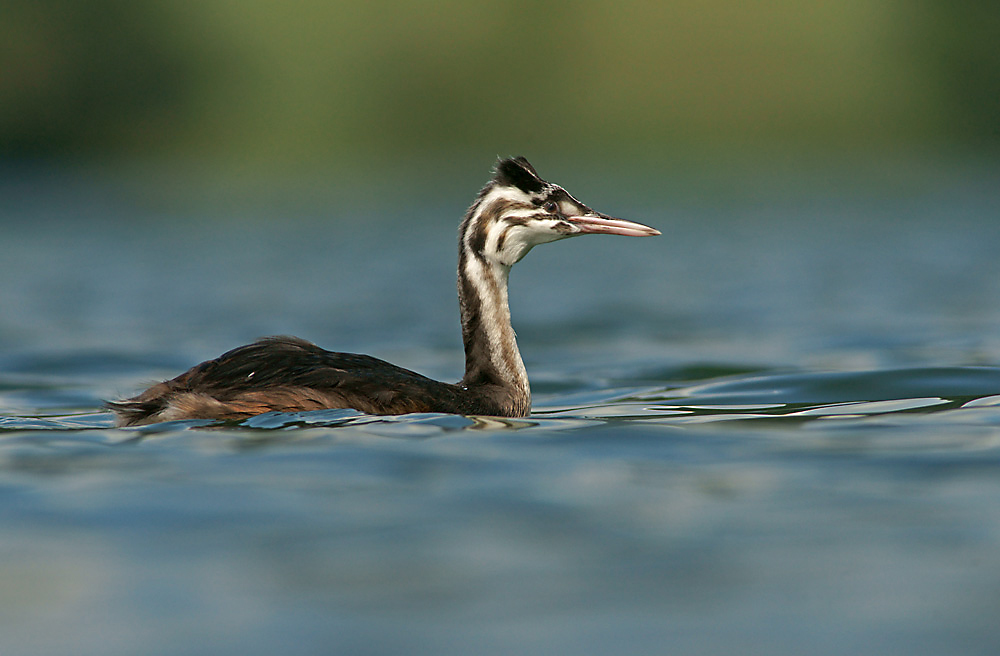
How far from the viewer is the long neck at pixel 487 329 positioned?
8.60 m

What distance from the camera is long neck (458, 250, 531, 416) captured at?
860 cm

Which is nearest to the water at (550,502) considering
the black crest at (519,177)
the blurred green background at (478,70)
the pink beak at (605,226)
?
the pink beak at (605,226)

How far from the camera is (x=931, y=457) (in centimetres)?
654

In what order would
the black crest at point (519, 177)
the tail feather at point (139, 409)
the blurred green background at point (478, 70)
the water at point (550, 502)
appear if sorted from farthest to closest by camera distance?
the blurred green background at point (478, 70)
the black crest at point (519, 177)
the tail feather at point (139, 409)
the water at point (550, 502)

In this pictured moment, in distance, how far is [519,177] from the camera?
8.41m

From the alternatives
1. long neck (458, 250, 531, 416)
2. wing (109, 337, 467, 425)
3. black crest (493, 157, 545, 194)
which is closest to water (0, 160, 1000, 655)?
wing (109, 337, 467, 425)

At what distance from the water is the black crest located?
1390mm

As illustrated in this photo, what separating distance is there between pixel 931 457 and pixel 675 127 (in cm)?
4527

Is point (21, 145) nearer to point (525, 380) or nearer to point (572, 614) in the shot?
point (525, 380)

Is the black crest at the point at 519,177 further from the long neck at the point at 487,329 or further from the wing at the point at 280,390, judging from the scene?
the wing at the point at 280,390

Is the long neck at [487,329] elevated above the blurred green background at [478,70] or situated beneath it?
situated beneath

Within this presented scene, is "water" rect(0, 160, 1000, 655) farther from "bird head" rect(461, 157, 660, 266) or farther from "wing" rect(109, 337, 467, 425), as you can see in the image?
"bird head" rect(461, 157, 660, 266)

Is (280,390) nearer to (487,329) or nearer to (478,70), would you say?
(487,329)

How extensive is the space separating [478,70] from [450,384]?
37.4m
